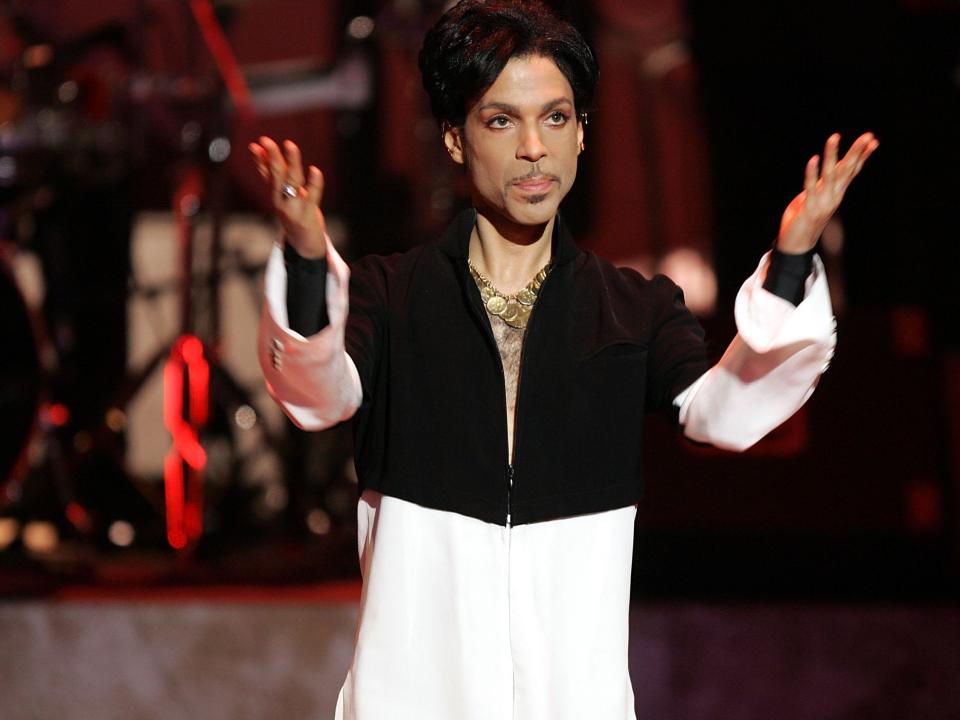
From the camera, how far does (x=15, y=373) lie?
362cm

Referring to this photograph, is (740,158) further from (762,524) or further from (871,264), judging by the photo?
(762,524)

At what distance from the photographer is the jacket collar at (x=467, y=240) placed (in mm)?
1633

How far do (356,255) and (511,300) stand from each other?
2641mm

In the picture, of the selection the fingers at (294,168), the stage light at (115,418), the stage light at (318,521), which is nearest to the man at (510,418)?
the fingers at (294,168)

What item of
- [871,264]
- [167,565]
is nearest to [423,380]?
[871,264]

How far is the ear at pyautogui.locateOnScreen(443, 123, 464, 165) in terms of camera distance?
5.34 ft

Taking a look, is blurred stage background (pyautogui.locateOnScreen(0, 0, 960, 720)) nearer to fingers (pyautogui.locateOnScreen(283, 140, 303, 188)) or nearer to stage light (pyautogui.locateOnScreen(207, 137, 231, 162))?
stage light (pyautogui.locateOnScreen(207, 137, 231, 162))

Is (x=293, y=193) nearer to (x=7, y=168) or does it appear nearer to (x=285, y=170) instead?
(x=285, y=170)

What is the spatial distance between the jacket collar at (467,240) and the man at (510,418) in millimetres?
16

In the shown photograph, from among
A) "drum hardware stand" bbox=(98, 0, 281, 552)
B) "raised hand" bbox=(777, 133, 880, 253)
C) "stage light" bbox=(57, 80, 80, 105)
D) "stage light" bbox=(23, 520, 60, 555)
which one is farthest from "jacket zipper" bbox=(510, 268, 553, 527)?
"stage light" bbox=(23, 520, 60, 555)

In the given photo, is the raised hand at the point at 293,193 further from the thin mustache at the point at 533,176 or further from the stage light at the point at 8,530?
the stage light at the point at 8,530

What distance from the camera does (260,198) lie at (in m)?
4.57

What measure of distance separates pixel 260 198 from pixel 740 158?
1.86m

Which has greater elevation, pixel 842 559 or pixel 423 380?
pixel 423 380
